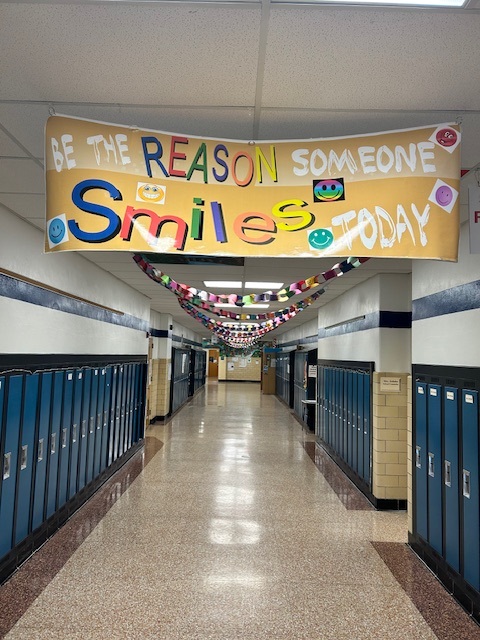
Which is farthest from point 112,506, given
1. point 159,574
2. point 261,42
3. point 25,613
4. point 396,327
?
point 261,42

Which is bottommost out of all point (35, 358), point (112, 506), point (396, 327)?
point (112, 506)

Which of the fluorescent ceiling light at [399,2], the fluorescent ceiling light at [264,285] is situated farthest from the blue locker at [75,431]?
the fluorescent ceiling light at [399,2]

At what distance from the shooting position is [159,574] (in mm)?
3402

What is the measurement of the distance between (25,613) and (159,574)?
944 millimetres

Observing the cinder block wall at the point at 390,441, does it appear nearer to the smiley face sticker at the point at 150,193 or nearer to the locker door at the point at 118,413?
the locker door at the point at 118,413

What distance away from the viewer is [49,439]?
4211 mm

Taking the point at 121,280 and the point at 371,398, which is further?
the point at 121,280

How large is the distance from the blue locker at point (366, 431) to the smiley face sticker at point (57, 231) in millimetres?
4750

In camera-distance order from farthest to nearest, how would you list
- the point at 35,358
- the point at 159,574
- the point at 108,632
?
the point at 35,358
the point at 159,574
the point at 108,632

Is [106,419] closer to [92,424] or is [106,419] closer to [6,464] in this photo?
[92,424]

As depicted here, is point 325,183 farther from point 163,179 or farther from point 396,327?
point 396,327

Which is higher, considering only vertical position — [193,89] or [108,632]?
[193,89]

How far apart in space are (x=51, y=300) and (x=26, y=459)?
1492mm

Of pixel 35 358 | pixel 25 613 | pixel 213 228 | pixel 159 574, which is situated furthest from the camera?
pixel 35 358
